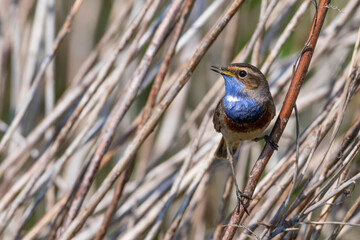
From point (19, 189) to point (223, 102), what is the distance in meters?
1.19

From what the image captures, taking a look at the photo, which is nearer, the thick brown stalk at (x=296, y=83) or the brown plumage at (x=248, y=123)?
the thick brown stalk at (x=296, y=83)

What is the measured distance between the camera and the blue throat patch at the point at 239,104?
109 inches

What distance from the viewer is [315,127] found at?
256cm

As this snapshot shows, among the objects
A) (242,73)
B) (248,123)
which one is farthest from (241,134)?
(242,73)

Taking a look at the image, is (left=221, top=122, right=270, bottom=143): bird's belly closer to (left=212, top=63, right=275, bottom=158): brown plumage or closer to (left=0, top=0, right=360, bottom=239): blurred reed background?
(left=212, top=63, right=275, bottom=158): brown plumage

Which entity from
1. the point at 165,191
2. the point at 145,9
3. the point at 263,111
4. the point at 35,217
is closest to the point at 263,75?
the point at 263,111

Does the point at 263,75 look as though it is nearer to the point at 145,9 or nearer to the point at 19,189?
the point at 145,9

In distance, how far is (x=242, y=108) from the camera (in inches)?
110

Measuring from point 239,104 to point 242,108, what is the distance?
0.09ft

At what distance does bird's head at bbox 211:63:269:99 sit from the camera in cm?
266

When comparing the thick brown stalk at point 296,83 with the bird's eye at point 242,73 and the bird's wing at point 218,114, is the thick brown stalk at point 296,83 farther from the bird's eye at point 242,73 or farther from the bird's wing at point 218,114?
the bird's wing at point 218,114

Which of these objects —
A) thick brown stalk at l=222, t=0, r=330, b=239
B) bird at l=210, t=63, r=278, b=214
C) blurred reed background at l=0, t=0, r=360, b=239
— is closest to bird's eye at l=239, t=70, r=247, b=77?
bird at l=210, t=63, r=278, b=214

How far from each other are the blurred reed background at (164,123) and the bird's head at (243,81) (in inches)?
3.6

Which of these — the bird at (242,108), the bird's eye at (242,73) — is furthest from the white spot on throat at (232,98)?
the bird's eye at (242,73)
